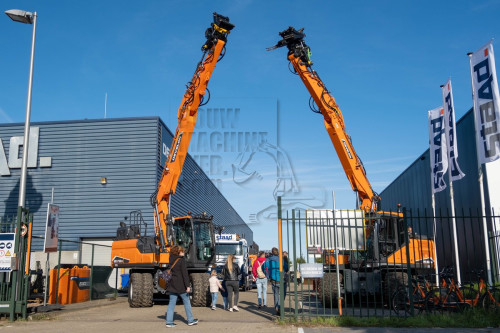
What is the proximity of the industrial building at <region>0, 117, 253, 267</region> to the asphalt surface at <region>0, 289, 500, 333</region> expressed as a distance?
38.4 ft

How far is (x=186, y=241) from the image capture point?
16391 millimetres

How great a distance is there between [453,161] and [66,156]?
65.7 ft

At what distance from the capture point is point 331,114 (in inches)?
610

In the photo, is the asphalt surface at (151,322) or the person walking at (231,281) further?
the person walking at (231,281)

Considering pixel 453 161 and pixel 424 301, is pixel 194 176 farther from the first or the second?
pixel 424 301

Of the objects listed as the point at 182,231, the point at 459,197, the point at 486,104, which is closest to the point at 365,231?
the point at 486,104

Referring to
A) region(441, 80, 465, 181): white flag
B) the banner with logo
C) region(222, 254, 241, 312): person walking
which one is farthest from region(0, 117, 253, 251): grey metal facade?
region(441, 80, 465, 181): white flag

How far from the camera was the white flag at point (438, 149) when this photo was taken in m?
17.3

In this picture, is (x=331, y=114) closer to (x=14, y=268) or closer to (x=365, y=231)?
(x=365, y=231)

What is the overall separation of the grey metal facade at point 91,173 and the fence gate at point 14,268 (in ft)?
45.2

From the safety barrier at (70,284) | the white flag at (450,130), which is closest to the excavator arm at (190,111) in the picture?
the safety barrier at (70,284)

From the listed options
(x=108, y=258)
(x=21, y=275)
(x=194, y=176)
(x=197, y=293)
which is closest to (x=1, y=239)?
(x=21, y=275)

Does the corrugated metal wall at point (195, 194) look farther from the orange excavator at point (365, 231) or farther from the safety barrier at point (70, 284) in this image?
the orange excavator at point (365, 231)

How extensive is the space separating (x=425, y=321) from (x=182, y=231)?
29.6 ft
